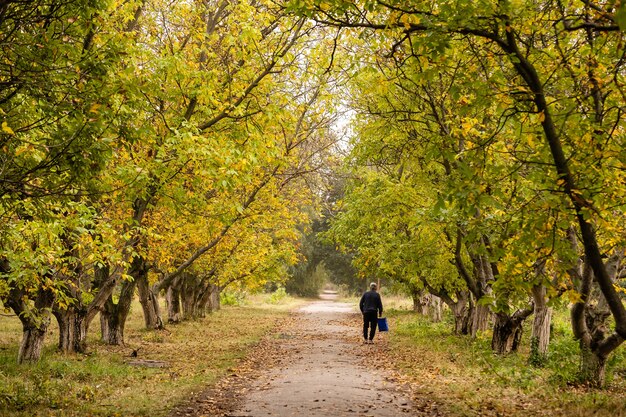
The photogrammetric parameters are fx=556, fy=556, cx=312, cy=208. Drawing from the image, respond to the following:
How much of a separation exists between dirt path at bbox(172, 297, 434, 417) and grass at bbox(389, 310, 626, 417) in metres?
0.79

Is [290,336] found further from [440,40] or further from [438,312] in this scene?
[440,40]

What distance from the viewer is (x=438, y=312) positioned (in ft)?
93.2

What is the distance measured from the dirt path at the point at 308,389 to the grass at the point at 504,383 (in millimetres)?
791

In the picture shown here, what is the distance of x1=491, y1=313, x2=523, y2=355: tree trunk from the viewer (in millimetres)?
15328

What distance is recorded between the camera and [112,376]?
38.8ft

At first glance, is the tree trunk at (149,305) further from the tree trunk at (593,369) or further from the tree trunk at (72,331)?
the tree trunk at (593,369)

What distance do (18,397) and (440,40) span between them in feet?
26.6

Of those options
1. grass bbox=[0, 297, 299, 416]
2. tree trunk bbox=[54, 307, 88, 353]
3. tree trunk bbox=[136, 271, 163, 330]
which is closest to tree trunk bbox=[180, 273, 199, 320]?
tree trunk bbox=[136, 271, 163, 330]

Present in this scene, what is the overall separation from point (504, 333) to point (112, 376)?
33.7ft

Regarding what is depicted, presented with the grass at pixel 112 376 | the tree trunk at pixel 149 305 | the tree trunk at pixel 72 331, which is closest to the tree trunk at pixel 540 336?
the grass at pixel 112 376

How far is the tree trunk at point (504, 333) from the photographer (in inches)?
603

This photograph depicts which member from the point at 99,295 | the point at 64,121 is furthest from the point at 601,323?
the point at 99,295

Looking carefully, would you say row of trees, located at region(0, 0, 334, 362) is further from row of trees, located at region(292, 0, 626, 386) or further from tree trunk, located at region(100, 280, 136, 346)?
row of trees, located at region(292, 0, 626, 386)

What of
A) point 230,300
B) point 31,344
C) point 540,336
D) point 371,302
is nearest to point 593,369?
point 540,336
